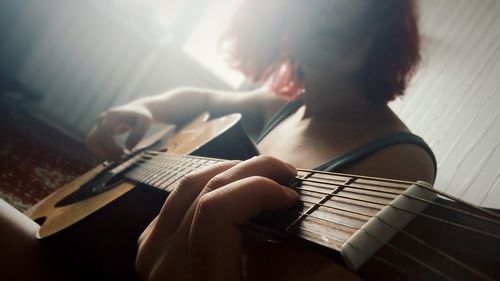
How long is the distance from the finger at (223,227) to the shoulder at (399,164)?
0.32m

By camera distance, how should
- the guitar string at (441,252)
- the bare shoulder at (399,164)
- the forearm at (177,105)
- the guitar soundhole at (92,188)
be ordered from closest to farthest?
1. the guitar string at (441,252)
2. the bare shoulder at (399,164)
3. the guitar soundhole at (92,188)
4. the forearm at (177,105)

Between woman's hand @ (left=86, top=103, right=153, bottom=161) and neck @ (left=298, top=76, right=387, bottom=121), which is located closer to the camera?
neck @ (left=298, top=76, right=387, bottom=121)

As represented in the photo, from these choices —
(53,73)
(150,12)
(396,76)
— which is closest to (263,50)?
(396,76)

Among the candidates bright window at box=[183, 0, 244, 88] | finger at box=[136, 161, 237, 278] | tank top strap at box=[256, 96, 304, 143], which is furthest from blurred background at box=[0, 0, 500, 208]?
finger at box=[136, 161, 237, 278]

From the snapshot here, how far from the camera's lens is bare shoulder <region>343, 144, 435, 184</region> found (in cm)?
54

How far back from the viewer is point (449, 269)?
0.20 m

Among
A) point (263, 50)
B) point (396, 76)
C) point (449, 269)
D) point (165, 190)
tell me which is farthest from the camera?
point (263, 50)

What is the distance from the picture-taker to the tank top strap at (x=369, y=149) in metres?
0.57

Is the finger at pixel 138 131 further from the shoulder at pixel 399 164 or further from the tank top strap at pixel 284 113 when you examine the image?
the shoulder at pixel 399 164

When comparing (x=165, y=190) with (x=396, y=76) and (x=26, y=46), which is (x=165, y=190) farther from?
(x=26, y=46)

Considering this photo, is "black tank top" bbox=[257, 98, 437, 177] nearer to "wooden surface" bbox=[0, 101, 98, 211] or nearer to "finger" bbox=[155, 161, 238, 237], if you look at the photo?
"finger" bbox=[155, 161, 238, 237]

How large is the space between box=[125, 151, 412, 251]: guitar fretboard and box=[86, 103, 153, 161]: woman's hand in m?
0.89

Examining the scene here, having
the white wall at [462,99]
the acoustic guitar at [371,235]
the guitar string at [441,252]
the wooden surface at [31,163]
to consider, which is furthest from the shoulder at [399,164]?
the wooden surface at [31,163]

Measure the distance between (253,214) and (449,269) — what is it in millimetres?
152
